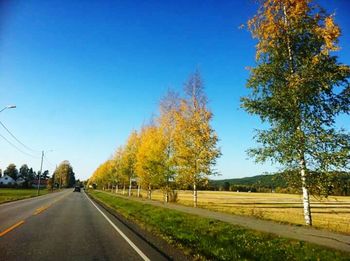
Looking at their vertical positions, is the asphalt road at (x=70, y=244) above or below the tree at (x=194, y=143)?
below

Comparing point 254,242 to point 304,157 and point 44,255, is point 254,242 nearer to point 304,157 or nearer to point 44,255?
point 304,157

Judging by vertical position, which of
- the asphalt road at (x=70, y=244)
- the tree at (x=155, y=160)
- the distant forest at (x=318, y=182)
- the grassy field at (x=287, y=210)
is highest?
the tree at (x=155, y=160)

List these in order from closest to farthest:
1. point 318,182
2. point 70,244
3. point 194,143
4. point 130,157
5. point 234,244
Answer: point 70,244 → point 234,244 → point 318,182 → point 194,143 → point 130,157

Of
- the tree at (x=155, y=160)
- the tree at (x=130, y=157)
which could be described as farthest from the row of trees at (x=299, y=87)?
the tree at (x=130, y=157)

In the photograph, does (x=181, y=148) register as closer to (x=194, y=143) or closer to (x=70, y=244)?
(x=194, y=143)

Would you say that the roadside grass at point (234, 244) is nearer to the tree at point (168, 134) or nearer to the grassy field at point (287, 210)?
the grassy field at point (287, 210)

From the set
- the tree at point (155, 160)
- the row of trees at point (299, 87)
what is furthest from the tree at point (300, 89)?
the tree at point (155, 160)

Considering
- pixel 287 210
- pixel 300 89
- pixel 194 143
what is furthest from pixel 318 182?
pixel 287 210

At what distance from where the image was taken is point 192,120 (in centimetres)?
3028

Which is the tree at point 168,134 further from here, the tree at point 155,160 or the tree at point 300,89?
the tree at point 300,89

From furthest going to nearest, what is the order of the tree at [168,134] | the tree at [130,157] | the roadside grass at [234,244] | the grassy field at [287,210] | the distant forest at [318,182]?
the tree at [130,157], the tree at [168,134], the grassy field at [287,210], the distant forest at [318,182], the roadside grass at [234,244]

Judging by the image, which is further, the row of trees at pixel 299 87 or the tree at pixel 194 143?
the tree at pixel 194 143

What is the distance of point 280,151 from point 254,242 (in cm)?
529

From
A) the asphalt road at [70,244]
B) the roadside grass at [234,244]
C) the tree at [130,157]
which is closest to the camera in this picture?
the asphalt road at [70,244]
